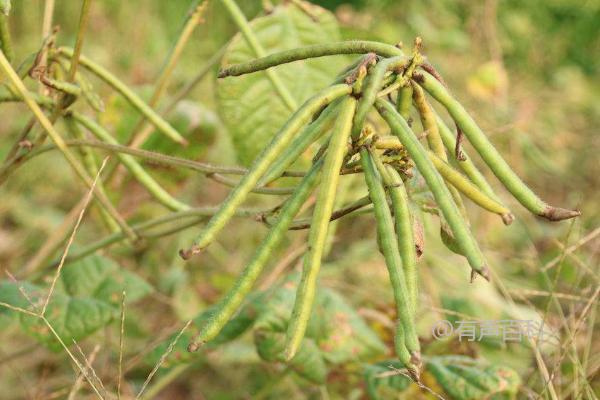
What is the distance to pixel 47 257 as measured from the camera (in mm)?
1345

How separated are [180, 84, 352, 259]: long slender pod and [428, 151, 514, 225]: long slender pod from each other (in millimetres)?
95

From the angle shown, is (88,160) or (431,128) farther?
(88,160)

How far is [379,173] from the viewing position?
63cm

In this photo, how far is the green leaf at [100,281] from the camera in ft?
3.89

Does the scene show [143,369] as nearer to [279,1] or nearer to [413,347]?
[279,1]

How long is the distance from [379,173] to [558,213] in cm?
14

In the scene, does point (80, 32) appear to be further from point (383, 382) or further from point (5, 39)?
point (383, 382)

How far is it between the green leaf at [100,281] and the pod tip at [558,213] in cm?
71

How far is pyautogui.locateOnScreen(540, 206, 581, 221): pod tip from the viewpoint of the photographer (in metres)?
0.61

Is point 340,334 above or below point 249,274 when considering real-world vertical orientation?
below

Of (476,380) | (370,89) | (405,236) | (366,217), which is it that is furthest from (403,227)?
(366,217)

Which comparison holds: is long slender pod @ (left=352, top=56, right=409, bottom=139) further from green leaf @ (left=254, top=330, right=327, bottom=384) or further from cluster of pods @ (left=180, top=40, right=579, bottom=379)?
green leaf @ (left=254, top=330, right=327, bottom=384)

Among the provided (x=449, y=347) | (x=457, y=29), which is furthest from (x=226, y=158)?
(x=457, y=29)

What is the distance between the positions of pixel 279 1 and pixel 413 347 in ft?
2.93
